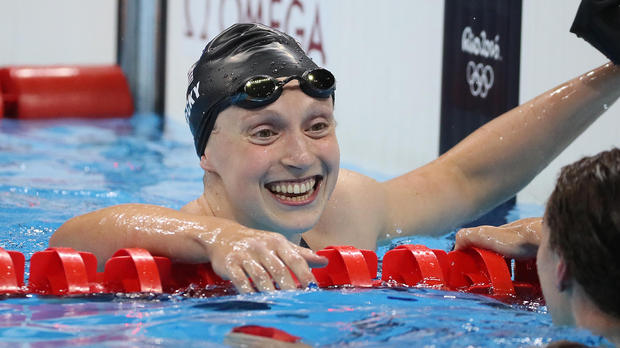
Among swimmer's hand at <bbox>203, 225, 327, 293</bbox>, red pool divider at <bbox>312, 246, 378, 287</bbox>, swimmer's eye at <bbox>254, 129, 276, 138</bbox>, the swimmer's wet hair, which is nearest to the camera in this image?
the swimmer's wet hair

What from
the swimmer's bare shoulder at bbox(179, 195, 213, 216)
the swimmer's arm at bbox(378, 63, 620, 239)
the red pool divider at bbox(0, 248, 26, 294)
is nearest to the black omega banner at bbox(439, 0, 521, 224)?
the swimmer's arm at bbox(378, 63, 620, 239)

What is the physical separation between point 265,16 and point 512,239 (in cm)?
516

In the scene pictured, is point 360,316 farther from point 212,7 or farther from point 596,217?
point 212,7

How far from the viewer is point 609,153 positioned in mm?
1597

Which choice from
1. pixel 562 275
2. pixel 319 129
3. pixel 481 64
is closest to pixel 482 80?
pixel 481 64

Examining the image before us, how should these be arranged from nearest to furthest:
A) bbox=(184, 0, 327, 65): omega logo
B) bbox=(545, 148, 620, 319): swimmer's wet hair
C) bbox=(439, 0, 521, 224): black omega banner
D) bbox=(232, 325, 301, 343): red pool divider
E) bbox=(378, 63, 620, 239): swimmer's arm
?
bbox=(545, 148, 620, 319): swimmer's wet hair
bbox=(232, 325, 301, 343): red pool divider
bbox=(378, 63, 620, 239): swimmer's arm
bbox=(439, 0, 521, 224): black omega banner
bbox=(184, 0, 327, 65): omega logo

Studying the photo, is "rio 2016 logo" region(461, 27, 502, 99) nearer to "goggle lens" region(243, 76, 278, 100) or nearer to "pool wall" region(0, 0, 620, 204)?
"pool wall" region(0, 0, 620, 204)

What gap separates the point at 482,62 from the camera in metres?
4.88

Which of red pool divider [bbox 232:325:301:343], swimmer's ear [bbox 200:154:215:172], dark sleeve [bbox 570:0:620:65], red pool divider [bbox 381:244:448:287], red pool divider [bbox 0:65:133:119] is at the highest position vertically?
dark sleeve [bbox 570:0:620:65]

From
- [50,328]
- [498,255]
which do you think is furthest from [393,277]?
[50,328]

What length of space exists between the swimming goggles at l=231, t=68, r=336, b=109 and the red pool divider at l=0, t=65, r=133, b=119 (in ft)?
21.3

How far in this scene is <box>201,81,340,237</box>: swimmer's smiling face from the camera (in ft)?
8.09

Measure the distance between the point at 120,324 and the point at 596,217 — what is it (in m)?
1.07

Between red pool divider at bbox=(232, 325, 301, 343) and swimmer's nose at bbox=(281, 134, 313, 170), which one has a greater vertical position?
swimmer's nose at bbox=(281, 134, 313, 170)
